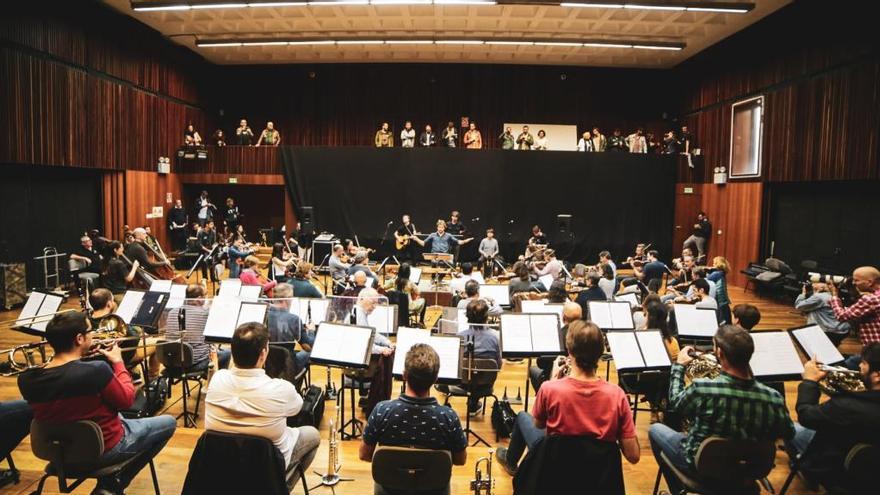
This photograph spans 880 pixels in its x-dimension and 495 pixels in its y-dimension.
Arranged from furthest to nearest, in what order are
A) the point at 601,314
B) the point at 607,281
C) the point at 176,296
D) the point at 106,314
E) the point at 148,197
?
1. the point at 148,197
2. the point at 607,281
3. the point at 176,296
4. the point at 601,314
5. the point at 106,314

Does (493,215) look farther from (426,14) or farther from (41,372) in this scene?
(41,372)

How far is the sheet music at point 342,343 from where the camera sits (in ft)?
15.5

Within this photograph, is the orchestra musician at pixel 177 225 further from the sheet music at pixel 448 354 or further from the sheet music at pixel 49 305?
the sheet music at pixel 448 354

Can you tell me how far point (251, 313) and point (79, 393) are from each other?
7.70 feet

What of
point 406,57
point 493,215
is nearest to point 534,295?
point 493,215

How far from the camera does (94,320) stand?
5.65m

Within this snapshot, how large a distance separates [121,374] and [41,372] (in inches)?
16.7

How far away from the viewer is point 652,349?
4.93m

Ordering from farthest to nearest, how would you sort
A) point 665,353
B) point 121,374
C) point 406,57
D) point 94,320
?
1. point 406,57
2. point 94,320
3. point 665,353
4. point 121,374

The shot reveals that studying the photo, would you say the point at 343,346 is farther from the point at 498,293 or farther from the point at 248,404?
the point at 498,293

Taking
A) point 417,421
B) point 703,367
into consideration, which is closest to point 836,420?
point 703,367

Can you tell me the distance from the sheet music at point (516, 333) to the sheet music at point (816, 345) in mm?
2323

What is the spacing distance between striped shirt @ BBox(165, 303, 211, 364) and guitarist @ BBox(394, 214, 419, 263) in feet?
33.5

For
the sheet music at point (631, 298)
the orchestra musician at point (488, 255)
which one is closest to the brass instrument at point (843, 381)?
the sheet music at point (631, 298)
